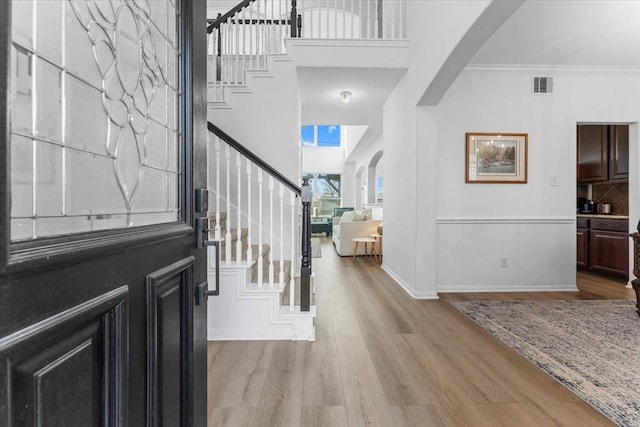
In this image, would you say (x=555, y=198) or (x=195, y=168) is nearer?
(x=195, y=168)

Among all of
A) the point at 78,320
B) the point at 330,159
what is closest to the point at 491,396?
the point at 78,320

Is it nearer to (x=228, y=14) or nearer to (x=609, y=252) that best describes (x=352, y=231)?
(x=609, y=252)

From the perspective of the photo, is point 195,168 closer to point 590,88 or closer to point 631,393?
point 631,393

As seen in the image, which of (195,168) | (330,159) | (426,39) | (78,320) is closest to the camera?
(78,320)

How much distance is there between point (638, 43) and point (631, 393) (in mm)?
3549

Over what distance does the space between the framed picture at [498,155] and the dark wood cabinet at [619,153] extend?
194 centimetres

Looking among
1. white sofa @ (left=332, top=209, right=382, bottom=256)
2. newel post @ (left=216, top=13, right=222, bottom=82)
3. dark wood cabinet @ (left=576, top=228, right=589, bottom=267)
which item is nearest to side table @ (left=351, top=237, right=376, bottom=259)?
white sofa @ (left=332, top=209, right=382, bottom=256)

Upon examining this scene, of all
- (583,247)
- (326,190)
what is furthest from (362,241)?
(326,190)

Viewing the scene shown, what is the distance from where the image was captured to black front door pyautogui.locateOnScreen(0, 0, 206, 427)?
44 cm

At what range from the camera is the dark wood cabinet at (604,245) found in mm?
4586

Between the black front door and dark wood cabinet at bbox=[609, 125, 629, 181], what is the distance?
598 cm

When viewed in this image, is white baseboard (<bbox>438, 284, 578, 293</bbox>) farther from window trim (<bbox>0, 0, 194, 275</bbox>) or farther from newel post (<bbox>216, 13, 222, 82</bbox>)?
window trim (<bbox>0, 0, 194, 275</bbox>)

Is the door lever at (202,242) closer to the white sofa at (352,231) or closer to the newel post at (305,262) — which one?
the newel post at (305,262)

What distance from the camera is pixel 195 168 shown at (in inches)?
38.4
